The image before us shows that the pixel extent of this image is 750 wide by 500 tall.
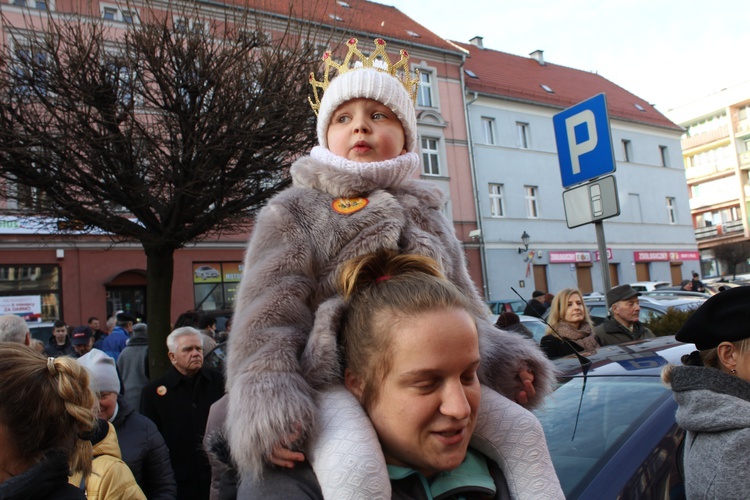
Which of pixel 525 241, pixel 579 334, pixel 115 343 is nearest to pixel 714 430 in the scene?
pixel 579 334

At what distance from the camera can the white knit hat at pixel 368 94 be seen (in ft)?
7.30

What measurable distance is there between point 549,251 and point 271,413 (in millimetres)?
30356

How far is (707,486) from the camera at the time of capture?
2035 mm

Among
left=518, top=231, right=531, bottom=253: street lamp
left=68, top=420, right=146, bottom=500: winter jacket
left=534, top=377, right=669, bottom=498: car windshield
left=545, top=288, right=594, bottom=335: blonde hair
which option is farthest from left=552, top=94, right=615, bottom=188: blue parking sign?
left=518, top=231, right=531, bottom=253: street lamp

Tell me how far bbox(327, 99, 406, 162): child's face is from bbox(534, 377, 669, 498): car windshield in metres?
1.16

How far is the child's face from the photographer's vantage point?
2170 millimetres

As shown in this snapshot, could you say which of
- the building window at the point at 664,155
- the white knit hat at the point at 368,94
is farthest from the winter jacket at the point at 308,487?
the building window at the point at 664,155

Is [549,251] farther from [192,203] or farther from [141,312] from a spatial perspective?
[192,203]

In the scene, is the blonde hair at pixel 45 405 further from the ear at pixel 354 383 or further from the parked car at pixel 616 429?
the parked car at pixel 616 429

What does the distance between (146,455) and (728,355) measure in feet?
10.0

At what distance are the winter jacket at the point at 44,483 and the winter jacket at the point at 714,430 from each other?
6.51 feet

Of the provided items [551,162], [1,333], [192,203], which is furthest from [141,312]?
[551,162]

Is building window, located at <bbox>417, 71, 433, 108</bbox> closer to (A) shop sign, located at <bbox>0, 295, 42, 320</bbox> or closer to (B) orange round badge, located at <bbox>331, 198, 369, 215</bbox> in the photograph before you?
(A) shop sign, located at <bbox>0, 295, 42, 320</bbox>

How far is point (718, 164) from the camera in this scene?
2413 inches
